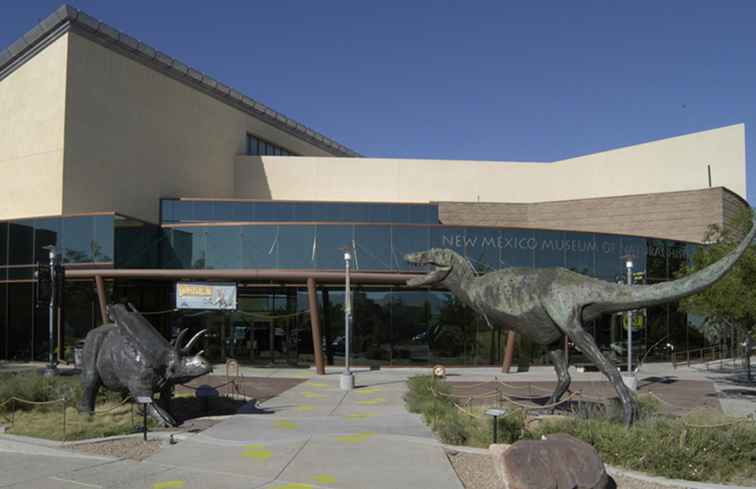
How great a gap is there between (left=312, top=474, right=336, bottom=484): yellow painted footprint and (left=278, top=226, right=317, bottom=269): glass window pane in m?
19.1

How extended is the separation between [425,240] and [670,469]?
19.6m

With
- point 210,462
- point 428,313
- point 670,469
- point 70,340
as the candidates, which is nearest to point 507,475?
point 670,469

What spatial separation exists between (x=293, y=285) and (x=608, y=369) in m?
18.9

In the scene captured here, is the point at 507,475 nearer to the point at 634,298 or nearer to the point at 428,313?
the point at 634,298

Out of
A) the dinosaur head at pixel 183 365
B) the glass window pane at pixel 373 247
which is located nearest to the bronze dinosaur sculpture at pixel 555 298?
the dinosaur head at pixel 183 365

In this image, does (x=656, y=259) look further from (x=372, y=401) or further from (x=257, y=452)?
(x=257, y=452)

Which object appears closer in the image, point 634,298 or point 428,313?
point 634,298

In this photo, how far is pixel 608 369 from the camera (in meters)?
11.9

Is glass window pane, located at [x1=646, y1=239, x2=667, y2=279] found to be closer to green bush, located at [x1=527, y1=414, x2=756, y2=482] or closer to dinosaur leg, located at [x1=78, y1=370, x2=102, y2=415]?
green bush, located at [x1=527, y1=414, x2=756, y2=482]

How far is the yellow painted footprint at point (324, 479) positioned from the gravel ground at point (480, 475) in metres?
1.76

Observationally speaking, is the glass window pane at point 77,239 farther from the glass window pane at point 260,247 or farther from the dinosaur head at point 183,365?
the dinosaur head at point 183,365

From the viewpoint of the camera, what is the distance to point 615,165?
40.5 meters

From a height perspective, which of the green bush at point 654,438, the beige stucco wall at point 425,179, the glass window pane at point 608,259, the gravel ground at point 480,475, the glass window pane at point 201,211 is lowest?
the gravel ground at point 480,475

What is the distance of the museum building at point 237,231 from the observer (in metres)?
28.3
